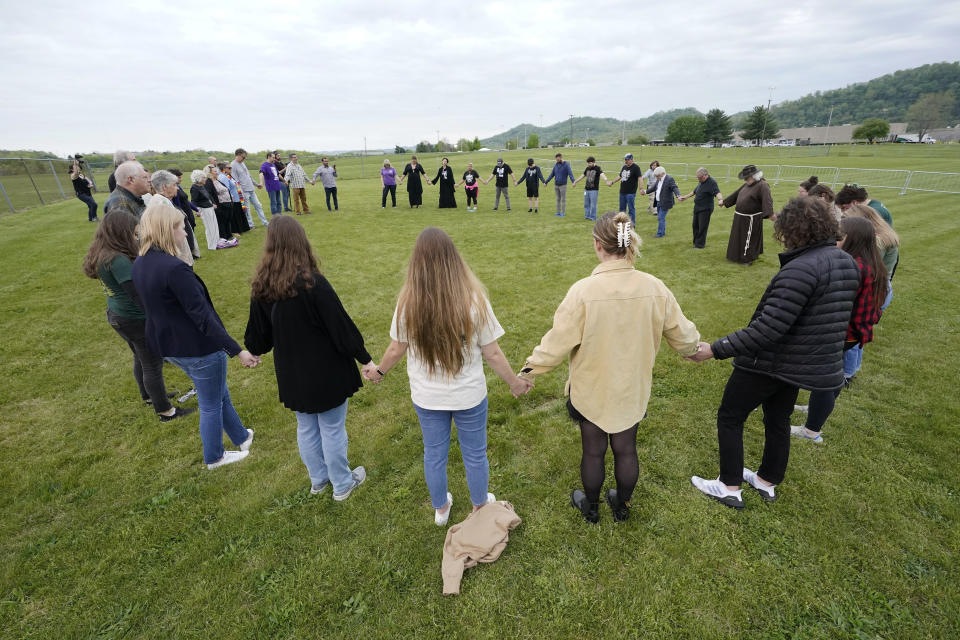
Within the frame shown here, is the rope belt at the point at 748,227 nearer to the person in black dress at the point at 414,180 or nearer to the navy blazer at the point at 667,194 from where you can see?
the navy blazer at the point at 667,194

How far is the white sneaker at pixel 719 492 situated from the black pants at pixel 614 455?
0.80 meters

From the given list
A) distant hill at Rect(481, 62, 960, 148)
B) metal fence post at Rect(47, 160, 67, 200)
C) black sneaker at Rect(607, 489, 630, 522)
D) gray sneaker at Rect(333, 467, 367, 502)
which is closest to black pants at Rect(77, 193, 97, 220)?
metal fence post at Rect(47, 160, 67, 200)

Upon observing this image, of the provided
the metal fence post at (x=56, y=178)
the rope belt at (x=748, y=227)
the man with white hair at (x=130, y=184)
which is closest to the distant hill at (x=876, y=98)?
the metal fence post at (x=56, y=178)

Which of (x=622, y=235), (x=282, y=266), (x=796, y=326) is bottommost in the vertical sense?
(x=796, y=326)

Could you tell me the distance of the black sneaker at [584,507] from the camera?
114 inches

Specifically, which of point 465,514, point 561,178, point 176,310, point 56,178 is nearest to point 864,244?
point 465,514

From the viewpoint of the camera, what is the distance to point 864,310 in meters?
3.26

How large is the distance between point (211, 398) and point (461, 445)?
7.17 ft

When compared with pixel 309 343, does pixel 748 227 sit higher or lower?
lower

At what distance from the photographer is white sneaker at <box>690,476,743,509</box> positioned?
3.02 m

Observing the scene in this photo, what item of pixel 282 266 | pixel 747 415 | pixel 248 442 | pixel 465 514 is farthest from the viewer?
pixel 248 442

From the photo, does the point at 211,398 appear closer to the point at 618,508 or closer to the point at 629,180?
Result: the point at 618,508

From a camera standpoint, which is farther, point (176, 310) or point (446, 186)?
point (446, 186)

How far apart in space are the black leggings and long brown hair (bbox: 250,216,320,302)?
6.67 ft
